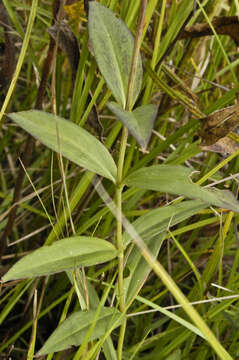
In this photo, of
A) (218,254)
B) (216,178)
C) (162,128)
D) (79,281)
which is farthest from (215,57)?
(79,281)

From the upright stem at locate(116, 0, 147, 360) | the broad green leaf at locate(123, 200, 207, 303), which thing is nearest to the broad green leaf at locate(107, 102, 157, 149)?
the upright stem at locate(116, 0, 147, 360)

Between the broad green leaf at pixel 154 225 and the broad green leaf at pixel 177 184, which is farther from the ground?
the broad green leaf at pixel 177 184

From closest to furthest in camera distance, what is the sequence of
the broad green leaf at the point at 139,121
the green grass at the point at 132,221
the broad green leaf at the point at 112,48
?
the broad green leaf at the point at 139,121 < the broad green leaf at the point at 112,48 < the green grass at the point at 132,221

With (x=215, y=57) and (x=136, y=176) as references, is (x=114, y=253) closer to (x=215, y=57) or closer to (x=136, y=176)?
(x=136, y=176)

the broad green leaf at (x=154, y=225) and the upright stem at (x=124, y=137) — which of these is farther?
the broad green leaf at (x=154, y=225)

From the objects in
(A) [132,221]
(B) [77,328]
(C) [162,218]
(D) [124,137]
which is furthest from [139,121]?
(A) [132,221]

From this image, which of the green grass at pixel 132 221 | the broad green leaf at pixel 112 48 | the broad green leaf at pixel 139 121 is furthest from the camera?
the green grass at pixel 132 221

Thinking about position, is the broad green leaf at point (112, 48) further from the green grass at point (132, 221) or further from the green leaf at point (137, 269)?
the green leaf at point (137, 269)

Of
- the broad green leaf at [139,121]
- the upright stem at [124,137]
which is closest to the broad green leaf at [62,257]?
the upright stem at [124,137]

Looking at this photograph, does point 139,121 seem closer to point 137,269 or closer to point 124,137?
point 124,137
